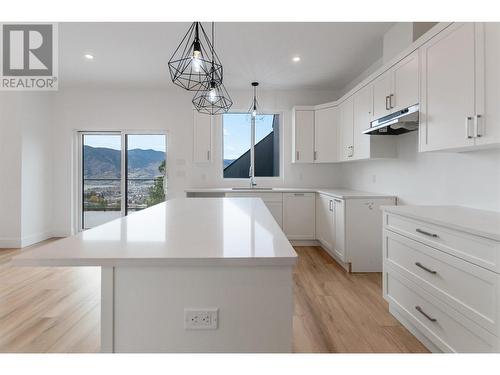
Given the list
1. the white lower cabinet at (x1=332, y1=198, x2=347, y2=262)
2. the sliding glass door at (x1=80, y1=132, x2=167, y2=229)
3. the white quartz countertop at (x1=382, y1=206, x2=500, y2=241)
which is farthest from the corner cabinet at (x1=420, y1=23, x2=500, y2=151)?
the sliding glass door at (x1=80, y1=132, x2=167, y2=229)

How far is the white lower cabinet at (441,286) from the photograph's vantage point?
1.32 metres

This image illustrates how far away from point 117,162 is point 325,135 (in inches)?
153

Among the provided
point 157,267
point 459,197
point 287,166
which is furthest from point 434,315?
point 287,166

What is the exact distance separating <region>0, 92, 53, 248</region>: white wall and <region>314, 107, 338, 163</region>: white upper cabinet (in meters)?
4.79

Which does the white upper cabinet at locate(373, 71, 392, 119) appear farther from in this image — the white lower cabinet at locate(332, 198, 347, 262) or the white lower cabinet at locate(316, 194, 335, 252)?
the white lower cabinet at locate(316, 194, 335, 252)

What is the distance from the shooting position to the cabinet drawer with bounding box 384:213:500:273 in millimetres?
1293

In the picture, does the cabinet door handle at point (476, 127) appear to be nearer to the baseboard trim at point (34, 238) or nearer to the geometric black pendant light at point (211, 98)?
the geometric black pendant light at point (211, 98)

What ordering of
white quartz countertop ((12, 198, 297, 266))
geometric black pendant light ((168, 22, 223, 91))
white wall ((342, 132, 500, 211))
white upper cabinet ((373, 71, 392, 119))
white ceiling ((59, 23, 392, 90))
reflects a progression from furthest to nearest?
white ceiling ((59, 23, 392, 90)) → white upper cabinet ((373, 71, 392, 119)) → white wall ((342, 132, 500, 211)) → geometric black pendant light ((168, 22, 223, 91)) → white quartz countertop ((12, 198, 297, 266))

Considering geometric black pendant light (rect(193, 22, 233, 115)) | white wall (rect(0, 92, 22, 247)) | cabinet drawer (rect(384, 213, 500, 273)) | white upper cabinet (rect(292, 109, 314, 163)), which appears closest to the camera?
cabinet drawer (rect(384, 213, 500, 273))

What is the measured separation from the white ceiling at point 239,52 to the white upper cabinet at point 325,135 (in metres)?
0.59

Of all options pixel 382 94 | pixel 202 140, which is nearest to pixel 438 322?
pixel 382 94

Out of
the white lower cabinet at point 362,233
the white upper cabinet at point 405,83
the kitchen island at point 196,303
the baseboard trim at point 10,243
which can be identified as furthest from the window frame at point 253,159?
the kitchen island at point 196,303

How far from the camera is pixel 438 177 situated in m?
2.45
